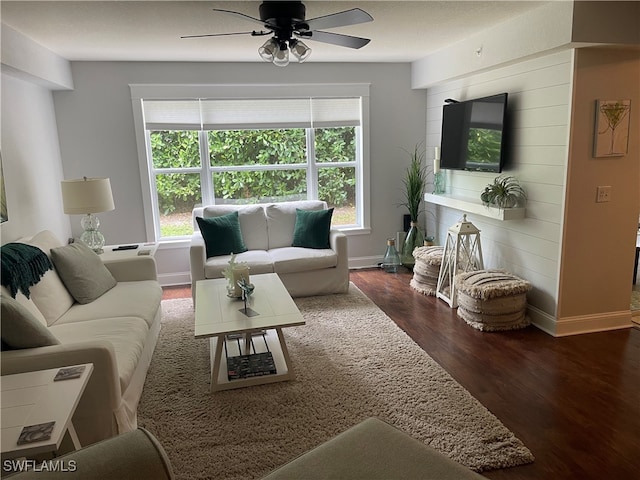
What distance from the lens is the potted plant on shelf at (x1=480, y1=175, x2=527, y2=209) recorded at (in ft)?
12.8

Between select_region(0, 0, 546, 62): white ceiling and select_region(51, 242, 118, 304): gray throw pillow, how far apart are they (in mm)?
1571

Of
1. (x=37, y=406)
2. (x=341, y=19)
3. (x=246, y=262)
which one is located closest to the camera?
(x=37, y=406)

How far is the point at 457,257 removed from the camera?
13.9ft

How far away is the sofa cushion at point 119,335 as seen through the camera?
8.13ft

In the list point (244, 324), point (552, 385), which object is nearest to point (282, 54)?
point (244, 324)

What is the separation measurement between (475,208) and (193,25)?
2773 mm

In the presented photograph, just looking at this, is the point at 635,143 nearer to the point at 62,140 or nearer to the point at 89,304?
the point at 89,304

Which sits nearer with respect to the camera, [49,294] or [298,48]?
[298,48]

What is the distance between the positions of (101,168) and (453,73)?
3707 mm

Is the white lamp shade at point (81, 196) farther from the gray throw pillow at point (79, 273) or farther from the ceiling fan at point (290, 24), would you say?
the ceiling fan at point (290, 24)

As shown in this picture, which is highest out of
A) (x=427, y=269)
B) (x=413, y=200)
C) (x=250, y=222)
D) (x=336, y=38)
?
(x=336, y=38)

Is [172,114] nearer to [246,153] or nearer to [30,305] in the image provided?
[246,153]

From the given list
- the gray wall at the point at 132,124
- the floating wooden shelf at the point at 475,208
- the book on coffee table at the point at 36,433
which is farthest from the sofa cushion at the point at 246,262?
the book on coffee table at the point at 36,433

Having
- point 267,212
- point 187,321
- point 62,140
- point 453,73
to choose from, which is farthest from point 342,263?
point 62,140
